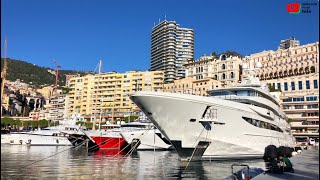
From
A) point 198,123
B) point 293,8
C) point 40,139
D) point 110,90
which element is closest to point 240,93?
point 198,123

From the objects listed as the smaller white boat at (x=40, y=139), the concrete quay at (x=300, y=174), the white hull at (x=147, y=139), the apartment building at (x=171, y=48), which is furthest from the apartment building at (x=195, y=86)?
the concrete quay at (x=300, y=174)

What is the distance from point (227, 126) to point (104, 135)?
25.9 meters

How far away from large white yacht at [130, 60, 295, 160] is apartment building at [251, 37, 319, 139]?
5011 centimetres

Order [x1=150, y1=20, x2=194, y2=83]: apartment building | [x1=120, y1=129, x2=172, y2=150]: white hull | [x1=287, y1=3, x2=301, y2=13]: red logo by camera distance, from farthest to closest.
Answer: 1. [x1=150, y1=20, x2=194, y2=83]: apartment building
2. [x1=120, y1=129, x2=172, y2=150]: white hull
3. [x1=287, y1=3, x2=301, y2=13]: red logo

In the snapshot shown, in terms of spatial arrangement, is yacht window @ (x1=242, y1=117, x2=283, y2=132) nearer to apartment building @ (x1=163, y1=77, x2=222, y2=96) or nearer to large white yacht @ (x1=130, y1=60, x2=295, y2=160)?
large white yacht @ (x1=130, y1=60, x2=295, y2=160)

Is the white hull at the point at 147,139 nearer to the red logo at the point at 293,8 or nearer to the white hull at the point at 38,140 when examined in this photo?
the white hull at the point at 38,140

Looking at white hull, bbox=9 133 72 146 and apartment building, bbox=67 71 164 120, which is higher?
apartment building, bbox=67 71 164 120

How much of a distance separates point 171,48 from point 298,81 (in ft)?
292

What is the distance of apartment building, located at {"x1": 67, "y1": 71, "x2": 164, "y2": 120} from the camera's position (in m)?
128

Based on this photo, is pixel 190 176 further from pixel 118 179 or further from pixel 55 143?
pixel 55 143

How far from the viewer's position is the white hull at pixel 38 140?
56.7 m

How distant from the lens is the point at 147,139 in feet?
150

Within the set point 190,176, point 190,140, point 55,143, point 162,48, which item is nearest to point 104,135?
point 55,143

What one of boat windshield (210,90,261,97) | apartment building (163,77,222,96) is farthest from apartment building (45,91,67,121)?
boat windshield (210,90,261,97)
